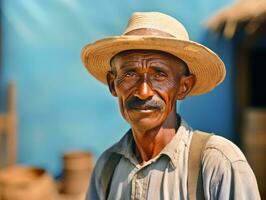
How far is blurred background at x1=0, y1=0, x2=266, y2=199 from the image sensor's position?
5949 mm

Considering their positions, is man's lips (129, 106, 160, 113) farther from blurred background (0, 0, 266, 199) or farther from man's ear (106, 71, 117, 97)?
blurred background (0, 0, 266, 199)

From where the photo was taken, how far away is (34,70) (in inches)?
241

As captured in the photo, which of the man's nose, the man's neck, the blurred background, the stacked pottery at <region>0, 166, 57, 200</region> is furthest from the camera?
the blurred background

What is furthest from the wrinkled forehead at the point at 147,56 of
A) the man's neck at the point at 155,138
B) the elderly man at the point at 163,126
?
the man's neck at the point at 155,138

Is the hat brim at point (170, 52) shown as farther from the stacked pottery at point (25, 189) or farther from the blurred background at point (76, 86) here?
the blurred background at point (76, 86)

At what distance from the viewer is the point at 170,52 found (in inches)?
72.4

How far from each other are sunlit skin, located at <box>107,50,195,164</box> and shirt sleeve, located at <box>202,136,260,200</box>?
26cm

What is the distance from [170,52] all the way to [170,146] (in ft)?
1.16

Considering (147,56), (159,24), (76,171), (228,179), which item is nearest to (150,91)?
(147,56)

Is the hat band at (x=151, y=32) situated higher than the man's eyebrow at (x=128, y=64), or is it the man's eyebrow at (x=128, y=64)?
the hat band at (x=151, y=32)

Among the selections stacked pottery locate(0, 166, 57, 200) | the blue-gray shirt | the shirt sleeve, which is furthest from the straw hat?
stacked pottery locate(0, 166, 57, 200)

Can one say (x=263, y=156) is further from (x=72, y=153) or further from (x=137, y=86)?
(x=137, y=86)

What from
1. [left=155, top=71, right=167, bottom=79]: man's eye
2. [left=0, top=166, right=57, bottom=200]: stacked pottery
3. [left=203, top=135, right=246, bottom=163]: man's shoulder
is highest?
[left=155, top=71, right=167, bottom=79]: man's eye

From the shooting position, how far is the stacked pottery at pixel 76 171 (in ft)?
19.1
